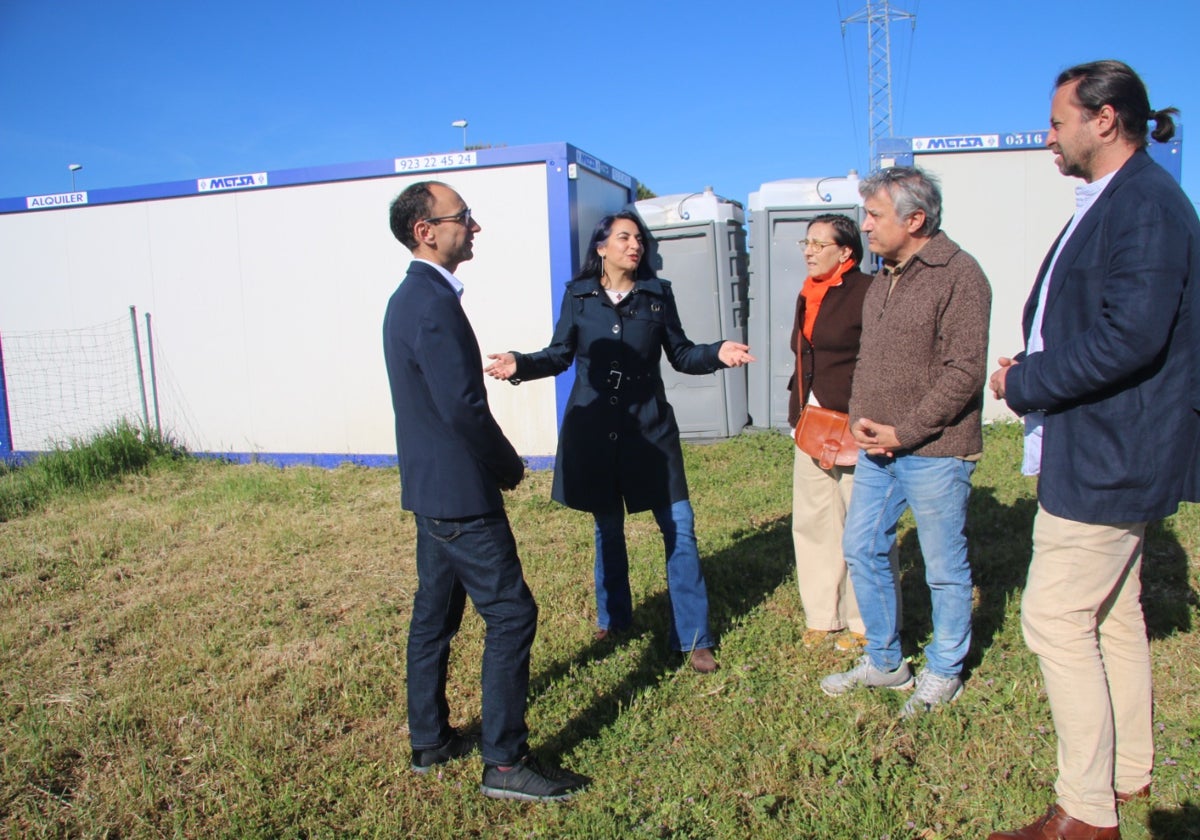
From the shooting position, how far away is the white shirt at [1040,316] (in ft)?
7.43

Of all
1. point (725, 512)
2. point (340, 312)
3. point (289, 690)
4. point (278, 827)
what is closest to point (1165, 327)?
point (278, 827)

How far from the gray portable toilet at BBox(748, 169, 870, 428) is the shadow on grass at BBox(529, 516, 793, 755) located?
3.40 metres

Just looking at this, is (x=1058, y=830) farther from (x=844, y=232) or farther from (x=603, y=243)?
(x=603, y=243)

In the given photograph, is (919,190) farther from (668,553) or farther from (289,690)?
(289,690)

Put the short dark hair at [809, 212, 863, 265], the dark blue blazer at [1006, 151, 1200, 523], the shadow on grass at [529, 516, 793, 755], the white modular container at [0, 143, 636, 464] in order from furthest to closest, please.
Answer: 1. the white modular container at [0, 143, 636, 464]
2. the short dark hair at [809, 212, 863, 265]
3. the shadow on grass at [529, 516, 793, 755]
4. the dark blue blazer at [1006, 151, 1200, 523]

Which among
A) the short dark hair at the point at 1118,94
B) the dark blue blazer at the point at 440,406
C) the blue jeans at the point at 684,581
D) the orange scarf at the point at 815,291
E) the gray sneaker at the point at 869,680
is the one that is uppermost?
the short dark hair at the point at 1118,94

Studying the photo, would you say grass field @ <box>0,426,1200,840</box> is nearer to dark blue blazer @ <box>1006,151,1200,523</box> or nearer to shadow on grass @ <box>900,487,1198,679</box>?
shadow on grass @ <box>900,487,1198,679</box>

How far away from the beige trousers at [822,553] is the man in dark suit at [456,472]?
1554mm

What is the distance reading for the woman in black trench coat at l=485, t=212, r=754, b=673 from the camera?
370 centimetres

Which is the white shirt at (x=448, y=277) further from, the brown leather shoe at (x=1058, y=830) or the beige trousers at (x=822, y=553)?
the brown leather shoe at (x=1058, y=830)

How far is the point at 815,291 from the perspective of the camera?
381 cm

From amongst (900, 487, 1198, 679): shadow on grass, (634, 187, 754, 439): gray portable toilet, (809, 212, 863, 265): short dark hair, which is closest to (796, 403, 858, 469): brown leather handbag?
(809, 212, 863, 265): short dark hair

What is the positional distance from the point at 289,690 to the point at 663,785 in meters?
1.78

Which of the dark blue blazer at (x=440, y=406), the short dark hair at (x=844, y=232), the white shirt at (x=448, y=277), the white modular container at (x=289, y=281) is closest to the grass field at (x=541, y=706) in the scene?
the dark blue blazer at (x=440, y=406)
